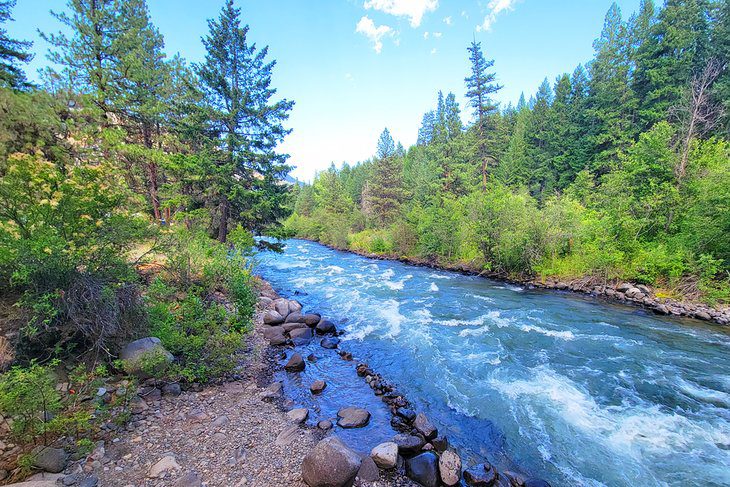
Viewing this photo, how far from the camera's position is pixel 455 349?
938cm

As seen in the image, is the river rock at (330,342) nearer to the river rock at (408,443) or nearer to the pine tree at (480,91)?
the river rock at (408,443)

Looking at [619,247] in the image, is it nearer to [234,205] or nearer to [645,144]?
[645,144]

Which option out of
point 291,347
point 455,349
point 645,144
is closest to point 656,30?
point 645,144

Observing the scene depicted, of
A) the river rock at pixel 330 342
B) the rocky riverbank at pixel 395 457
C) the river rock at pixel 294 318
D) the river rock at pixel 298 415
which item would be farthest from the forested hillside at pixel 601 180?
the river rock at pixel 298 415

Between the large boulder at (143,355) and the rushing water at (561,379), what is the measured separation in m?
5.33

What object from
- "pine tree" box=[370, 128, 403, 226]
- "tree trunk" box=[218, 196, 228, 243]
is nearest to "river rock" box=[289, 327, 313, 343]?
"tree trunk" box=[218, 196, 228, 243]

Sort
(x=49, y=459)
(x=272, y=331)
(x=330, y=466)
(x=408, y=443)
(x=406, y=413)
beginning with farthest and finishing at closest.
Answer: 1. (x=272, y=331)
2. (x=406, y=413)
3. (x=408, y=443)
4. (x=330, y=466)
5. (x=49, y=459)

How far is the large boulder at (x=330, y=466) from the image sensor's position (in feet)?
14.0

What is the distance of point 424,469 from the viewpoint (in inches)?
189

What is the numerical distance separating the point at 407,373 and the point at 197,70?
16489 millimetres

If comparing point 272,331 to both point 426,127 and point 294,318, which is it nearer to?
point 294,318

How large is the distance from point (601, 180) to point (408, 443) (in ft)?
104

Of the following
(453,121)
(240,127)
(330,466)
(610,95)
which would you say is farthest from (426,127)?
(330,466)

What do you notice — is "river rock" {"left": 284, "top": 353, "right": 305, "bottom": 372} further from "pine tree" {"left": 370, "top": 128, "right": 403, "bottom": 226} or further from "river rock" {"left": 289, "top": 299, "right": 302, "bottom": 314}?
"pine tree" {"left": 370, "top": 128, "right": 403, "bottom": 226}
